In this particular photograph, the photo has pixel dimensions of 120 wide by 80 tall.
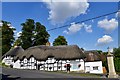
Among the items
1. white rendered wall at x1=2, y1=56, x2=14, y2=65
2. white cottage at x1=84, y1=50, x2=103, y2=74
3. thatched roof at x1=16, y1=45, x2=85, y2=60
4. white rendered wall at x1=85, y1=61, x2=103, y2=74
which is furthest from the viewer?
white rendered wall at x1=2, y1=56, x2=14, y2=65

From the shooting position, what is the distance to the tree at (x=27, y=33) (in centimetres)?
8250

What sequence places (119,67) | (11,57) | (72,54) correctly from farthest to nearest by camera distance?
(11,57) → (72,54) → (119,67)

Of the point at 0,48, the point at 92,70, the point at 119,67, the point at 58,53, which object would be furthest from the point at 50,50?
the point at 0,48

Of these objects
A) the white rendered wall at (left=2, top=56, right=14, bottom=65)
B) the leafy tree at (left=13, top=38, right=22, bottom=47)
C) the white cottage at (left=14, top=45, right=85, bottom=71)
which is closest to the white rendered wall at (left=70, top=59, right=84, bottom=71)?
the white cottage at (left=14, top=45, right=85, bottom=71)

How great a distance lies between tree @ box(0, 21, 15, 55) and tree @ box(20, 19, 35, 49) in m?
4.25

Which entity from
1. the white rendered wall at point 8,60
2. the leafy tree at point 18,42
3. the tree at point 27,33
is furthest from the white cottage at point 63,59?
the leafy tree at point 18,42

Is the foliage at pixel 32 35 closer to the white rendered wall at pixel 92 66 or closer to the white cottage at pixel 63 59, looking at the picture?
the white cottage at pixel 63 59

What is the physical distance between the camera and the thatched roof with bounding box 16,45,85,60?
171ft

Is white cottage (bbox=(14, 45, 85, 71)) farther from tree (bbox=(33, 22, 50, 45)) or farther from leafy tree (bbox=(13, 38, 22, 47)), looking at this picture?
leafy tree (bbox=(13, 38, 22, 47))

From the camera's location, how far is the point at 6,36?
8394 cm

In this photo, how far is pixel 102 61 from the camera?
179 feet

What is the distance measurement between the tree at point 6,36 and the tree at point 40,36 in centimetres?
863

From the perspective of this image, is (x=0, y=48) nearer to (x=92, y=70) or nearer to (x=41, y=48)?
(x=41, y=48)

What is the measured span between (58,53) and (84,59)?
576cm
